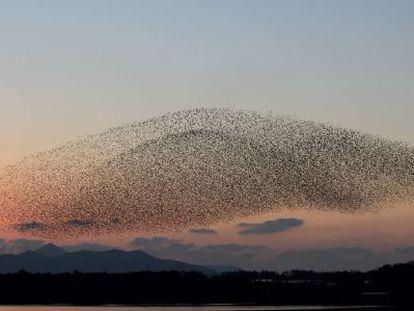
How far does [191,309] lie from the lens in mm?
155875

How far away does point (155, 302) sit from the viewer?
199 m

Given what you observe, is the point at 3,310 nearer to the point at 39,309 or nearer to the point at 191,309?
the point at 39,309

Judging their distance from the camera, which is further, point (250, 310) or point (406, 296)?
point (406, 296)

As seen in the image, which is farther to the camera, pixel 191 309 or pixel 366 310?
pixel 191 309

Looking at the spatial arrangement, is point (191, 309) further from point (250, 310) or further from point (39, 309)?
point (39, 309)

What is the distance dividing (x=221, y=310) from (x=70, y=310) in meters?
27.3

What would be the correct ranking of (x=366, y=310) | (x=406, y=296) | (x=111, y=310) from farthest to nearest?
(x=406, y=296)
(x=111, y=310)
(x=366, y=310)

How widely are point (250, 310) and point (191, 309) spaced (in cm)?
1307

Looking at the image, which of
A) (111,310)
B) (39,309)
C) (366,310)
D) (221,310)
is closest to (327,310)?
(366,310)

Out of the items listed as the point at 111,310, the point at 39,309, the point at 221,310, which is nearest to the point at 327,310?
the point at 221,310

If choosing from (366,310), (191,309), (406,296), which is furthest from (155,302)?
(366,310)

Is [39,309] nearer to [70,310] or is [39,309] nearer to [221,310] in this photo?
[70,310]

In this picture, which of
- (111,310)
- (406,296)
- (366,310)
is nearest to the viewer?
(366,310)

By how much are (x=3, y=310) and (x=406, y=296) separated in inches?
3584
